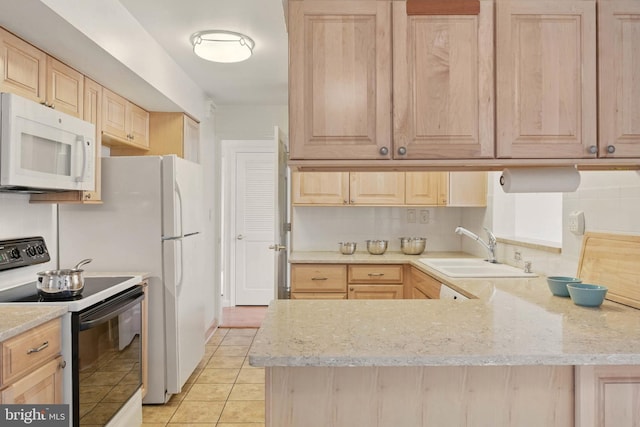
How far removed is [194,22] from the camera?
8.38 feet

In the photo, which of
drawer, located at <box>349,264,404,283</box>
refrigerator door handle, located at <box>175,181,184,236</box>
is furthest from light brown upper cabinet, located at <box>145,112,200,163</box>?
drawer, located at <box>349,264,404,283</box>

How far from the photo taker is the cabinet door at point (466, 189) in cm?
344

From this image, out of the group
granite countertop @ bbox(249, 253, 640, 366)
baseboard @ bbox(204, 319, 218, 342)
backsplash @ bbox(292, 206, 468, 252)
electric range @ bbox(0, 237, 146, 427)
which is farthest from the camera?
baseboard @ bbox(204, 319, 218, 342)

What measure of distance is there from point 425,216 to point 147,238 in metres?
2.40

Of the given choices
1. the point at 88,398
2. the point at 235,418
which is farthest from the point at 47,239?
the point at 235,418

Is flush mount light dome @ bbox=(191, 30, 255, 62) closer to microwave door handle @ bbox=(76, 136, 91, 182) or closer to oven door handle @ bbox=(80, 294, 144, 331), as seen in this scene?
microwave door handle @ bbox=(76, 136, 91, 182)

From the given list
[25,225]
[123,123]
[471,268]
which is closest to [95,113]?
[123,123]

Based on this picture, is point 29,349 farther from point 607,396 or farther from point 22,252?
point 607,396

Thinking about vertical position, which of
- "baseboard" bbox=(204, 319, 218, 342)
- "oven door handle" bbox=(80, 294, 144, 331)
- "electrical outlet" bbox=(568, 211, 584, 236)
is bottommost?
"baseboard" bbox=(204, 319, 218, 342)

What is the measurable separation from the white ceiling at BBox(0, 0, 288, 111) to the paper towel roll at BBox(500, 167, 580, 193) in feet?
5.28

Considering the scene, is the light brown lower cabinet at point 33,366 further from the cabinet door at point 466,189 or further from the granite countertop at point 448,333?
the cabinet door at point 466,189

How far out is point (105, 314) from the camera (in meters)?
2.05

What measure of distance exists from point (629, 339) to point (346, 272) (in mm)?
2164

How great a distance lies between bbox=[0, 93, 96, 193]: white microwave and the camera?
1732 mm
